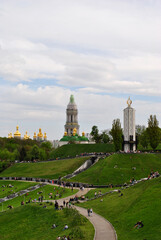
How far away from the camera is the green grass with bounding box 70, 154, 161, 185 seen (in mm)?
75625

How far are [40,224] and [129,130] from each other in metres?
57.5

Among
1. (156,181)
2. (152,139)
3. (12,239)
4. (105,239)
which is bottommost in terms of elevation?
(12,239)

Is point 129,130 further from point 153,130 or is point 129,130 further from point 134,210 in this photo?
point 134,210

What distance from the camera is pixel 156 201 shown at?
1597 inches

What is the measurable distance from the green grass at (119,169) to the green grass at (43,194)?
884cm

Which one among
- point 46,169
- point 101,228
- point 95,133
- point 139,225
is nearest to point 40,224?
point 101,228

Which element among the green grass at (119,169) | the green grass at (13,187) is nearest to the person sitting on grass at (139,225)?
the green grass at (119,169)

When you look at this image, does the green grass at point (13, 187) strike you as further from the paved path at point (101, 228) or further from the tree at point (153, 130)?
the tree at point (153, 130)

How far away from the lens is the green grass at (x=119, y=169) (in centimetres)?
7562

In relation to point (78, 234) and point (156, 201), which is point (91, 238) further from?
point (156, 201)

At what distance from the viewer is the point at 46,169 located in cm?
9612

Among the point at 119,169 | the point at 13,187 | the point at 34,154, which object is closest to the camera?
the point at 13,187

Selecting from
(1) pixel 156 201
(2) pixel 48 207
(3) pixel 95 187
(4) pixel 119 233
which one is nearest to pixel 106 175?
(3) pixel 95 187

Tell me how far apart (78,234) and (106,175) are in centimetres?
4360
